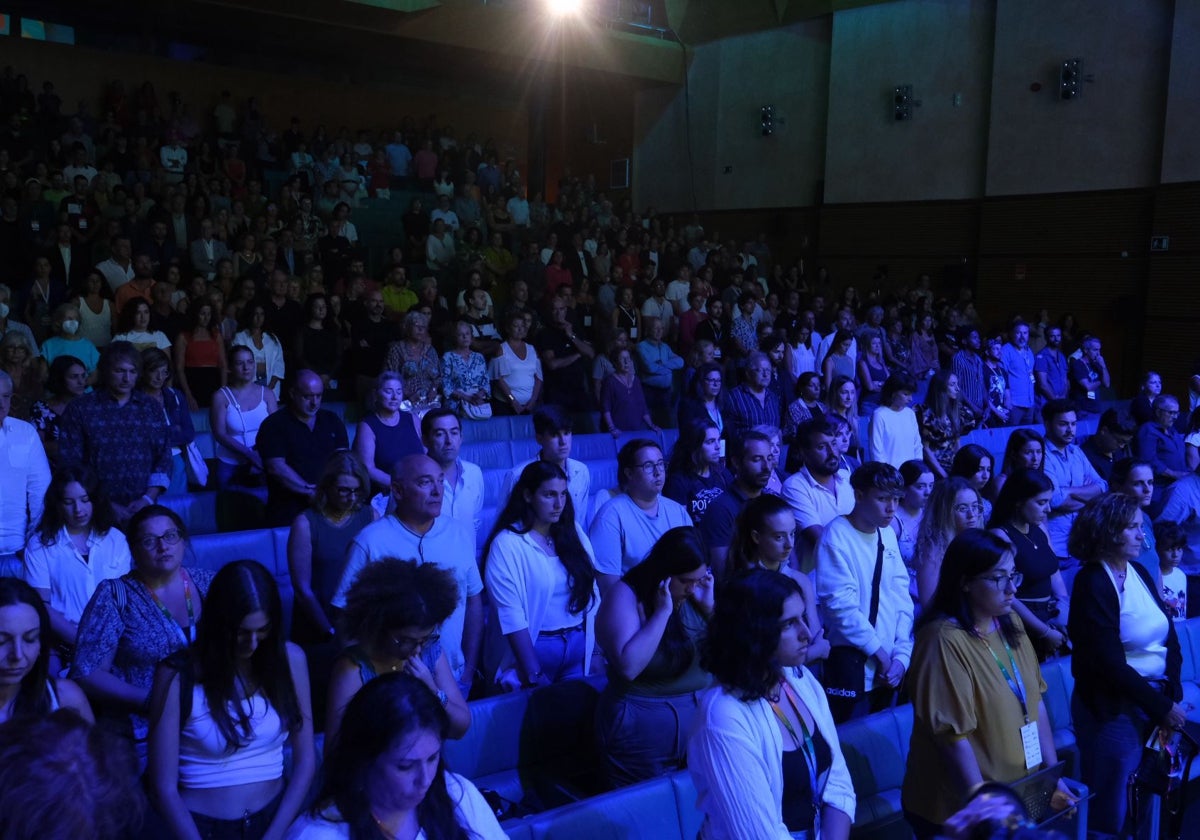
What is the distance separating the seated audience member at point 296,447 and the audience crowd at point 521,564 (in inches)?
0.7

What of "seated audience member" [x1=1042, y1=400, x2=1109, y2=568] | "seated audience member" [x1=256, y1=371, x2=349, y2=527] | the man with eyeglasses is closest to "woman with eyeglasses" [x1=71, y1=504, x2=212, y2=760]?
"seated audience member" [x1=256, y1=371, x2=349, y2=527]

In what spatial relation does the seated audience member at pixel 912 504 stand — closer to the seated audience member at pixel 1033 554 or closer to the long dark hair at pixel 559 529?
the seated audience member at pixel 1033 554

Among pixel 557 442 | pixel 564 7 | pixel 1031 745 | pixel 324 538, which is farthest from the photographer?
pixel 564 7

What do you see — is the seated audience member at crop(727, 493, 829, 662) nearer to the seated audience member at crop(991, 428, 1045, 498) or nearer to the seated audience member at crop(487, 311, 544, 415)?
the seated audience member at crop(991, 428, 1045, 498)

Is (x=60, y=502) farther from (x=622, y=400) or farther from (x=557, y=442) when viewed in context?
(x=622, y=400)

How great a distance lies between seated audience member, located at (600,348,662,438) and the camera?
7387 millimetres

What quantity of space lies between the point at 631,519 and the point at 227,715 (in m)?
1.85

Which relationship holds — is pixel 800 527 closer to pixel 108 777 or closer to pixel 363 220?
pixel 108 777

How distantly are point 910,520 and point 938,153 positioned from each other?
10083mm

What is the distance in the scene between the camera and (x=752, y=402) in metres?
6.66

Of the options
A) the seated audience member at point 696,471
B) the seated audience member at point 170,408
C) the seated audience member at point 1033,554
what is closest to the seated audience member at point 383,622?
the seated audience member at point 696,471

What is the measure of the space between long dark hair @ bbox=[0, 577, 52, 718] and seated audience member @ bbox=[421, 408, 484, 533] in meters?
2.06

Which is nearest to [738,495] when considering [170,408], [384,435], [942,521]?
[942,521]

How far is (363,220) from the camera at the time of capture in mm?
12969
